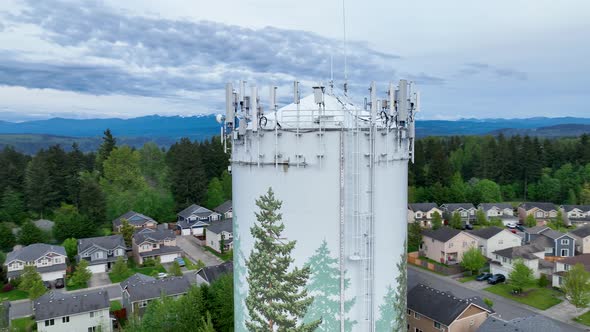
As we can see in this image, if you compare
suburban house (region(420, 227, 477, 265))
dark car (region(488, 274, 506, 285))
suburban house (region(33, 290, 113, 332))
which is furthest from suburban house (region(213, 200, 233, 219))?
dark car (region(488, 274, 506, 285))

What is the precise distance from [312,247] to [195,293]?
1679cm

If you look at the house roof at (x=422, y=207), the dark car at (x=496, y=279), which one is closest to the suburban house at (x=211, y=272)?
the dark car at (x=496, y=279)

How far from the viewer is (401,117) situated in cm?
948

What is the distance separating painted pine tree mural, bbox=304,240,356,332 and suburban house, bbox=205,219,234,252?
120 feet

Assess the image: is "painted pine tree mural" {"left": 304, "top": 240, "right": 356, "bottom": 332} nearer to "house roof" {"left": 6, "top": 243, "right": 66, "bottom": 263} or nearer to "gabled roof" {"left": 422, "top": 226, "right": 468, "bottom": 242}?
"gabled roof" {"left": 422, "top": 226, "right": 468, "bottom": 242}

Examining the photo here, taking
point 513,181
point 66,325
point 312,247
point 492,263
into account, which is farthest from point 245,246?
point 513,181

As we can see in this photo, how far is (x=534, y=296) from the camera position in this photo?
32875mm

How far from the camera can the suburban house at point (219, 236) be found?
4497 centimetres

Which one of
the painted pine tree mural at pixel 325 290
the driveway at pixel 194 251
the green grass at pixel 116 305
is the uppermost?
the painted pine tree mural at pixel 325 290

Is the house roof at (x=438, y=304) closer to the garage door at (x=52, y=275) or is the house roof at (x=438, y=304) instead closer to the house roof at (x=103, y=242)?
the house roof at (x=103, y=242)

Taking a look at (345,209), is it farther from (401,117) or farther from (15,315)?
(15,315)

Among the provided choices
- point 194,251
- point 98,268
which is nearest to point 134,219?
point 194,251

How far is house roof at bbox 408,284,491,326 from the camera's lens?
24.4m

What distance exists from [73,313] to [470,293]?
28.1m
